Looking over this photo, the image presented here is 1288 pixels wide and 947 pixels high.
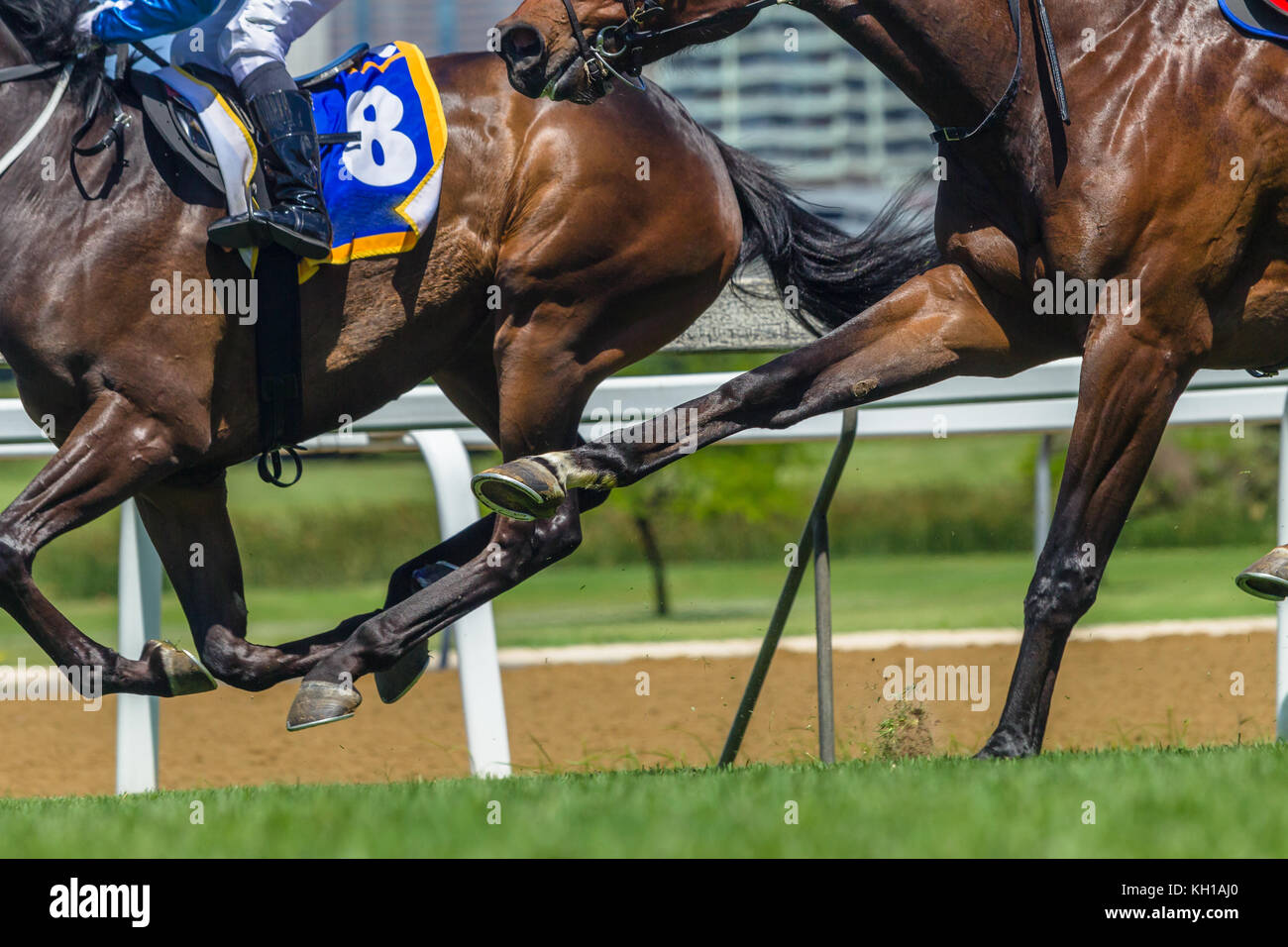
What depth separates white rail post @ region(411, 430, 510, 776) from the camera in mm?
4445

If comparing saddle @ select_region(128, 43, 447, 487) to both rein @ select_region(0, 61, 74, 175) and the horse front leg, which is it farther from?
the horse front leg

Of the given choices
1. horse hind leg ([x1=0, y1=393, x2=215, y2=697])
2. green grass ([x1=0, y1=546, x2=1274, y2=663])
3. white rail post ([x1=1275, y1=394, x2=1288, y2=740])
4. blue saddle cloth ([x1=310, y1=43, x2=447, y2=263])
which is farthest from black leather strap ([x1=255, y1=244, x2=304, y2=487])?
green grass ([x1=0, y1=546, x2=1274, y2=663])

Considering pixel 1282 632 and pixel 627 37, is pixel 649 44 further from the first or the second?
pixel 1282 632

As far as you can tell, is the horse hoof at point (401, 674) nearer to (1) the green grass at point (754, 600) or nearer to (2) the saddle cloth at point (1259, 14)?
(2) the saddle cloth at point (1259, 14)

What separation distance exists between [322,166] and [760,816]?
204 cm

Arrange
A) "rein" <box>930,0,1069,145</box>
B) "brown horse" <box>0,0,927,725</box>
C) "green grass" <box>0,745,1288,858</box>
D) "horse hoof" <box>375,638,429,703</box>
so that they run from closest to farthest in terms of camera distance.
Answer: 1. "green grass" <box>0,745,1288,858</box>
2. "rein" <box>930,0,1069,145</box>
3. "brown horse" <box>0,0,927,725</box>
4. "horse hoof" <box>375,638,429,703</box>

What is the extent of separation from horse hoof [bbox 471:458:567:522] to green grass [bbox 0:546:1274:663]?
290 inches

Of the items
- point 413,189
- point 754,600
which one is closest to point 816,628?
point 413,189

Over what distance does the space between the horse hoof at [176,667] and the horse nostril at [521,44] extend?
156 centimetres

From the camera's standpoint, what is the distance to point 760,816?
2.67m

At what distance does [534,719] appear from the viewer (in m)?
7.30
